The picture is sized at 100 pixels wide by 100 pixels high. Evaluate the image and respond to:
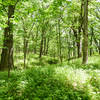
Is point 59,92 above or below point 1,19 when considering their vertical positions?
below

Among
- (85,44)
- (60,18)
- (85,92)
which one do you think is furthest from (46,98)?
(60,18)

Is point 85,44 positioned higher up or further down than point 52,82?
higher up

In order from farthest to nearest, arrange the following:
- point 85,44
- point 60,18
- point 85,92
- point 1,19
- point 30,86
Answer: point 60,18, point 85,44, point 1,19, point 30,86, point 85,92

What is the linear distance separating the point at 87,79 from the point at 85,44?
3.42 meters

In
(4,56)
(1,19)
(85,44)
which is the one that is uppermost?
(1,19)

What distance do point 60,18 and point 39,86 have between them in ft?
40.9

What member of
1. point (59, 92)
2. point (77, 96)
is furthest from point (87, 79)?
point (59, 92)

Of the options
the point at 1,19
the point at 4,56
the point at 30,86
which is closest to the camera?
the point at 30,86

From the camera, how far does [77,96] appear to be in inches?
133

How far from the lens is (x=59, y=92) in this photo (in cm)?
358

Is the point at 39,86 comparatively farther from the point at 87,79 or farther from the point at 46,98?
the point at 87,79

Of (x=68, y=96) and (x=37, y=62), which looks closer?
(x=68, y=96)

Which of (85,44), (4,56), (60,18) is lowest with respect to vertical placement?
(4,56)

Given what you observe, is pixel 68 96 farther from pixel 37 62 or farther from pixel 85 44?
pixel 37 62
